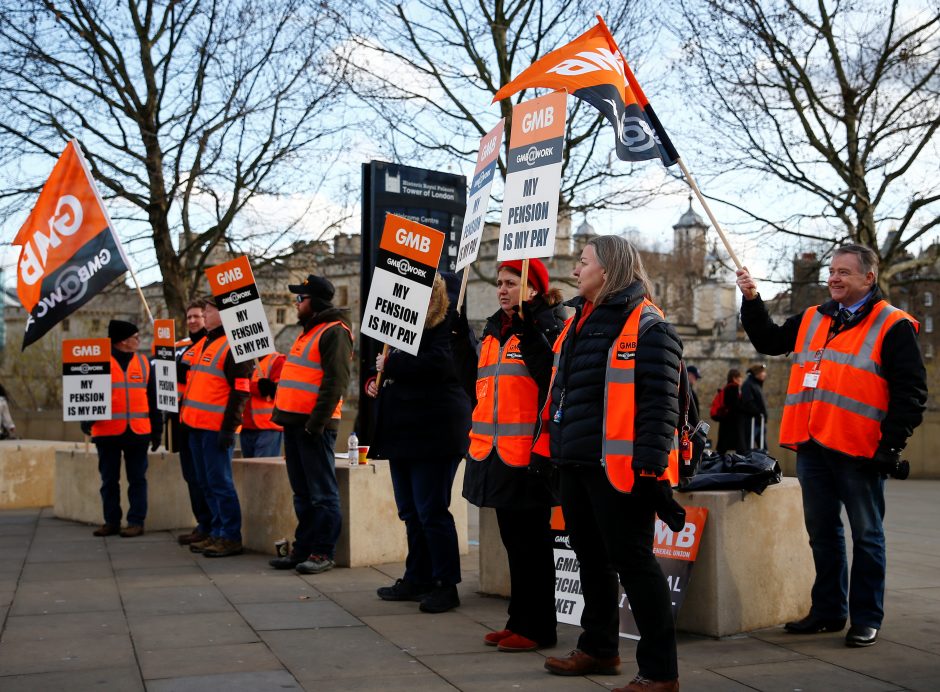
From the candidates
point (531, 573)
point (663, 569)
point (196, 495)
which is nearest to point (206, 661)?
point (531, 573)

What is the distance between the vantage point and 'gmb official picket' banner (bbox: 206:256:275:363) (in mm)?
8797

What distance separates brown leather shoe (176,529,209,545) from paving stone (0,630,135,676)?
3.58 meters

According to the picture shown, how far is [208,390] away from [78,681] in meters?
4.15

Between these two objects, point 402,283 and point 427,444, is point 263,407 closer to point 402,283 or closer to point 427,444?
point 402,283

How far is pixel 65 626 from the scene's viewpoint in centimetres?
630

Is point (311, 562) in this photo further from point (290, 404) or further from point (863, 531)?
point (863, 531)

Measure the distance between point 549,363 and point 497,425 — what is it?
16.8 inches

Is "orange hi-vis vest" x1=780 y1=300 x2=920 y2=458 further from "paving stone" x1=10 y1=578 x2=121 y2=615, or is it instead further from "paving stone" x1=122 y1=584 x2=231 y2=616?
"paving stone" x1=10 y1=578 x2=121 y2=615

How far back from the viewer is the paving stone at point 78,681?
16.2ft

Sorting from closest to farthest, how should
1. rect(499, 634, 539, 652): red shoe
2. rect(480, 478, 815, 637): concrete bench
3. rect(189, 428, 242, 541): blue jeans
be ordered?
1. rect(499, 634, 539, 652): red shoe
2. rect(480, 478, 815, 637): concrete bench
3. rect(189, 428, 242, 541): blue jeans

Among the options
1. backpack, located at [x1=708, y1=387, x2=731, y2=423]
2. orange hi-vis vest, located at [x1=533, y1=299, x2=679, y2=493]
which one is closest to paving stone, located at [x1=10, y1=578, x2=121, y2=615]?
orange hi-vis vest, located at [x1=533, y1=299, x2=679, y2=493]

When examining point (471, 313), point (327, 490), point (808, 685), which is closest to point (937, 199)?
point (327, 490)

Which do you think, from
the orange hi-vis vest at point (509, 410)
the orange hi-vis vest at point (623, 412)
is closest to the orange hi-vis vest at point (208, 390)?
the orange hi-vis vest at point (509, 410)

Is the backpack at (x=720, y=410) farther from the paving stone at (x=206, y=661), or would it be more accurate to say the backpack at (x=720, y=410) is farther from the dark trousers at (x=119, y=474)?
the paving stone at (x=206, y=661)
